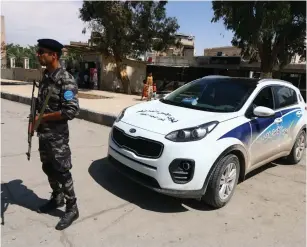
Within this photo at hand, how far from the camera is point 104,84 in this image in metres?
24.0

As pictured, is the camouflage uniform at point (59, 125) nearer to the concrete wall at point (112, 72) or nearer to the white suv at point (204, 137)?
the white suv at point (204, 137)

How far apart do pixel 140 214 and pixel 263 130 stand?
211 cm

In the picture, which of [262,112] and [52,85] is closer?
[52,85]

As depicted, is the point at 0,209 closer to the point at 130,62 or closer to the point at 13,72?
the point at 130,62

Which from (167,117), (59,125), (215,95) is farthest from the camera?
(215,95)

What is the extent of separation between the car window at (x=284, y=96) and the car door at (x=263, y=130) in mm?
180

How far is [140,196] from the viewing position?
428 cm

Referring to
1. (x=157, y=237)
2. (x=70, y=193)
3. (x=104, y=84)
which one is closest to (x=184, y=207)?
(x=157, y=237)

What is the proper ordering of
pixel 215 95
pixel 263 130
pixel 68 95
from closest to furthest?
pixel 68 95 → pixel 263 130 → pixel 215 95

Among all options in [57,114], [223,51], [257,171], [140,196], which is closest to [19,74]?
[223,51]

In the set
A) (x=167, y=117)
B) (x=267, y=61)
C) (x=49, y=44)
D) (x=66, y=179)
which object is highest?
(x=267, y=61)

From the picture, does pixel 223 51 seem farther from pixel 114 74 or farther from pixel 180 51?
pixel 114 74

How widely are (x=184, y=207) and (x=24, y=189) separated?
6.60ft

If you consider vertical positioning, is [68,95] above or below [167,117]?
above
